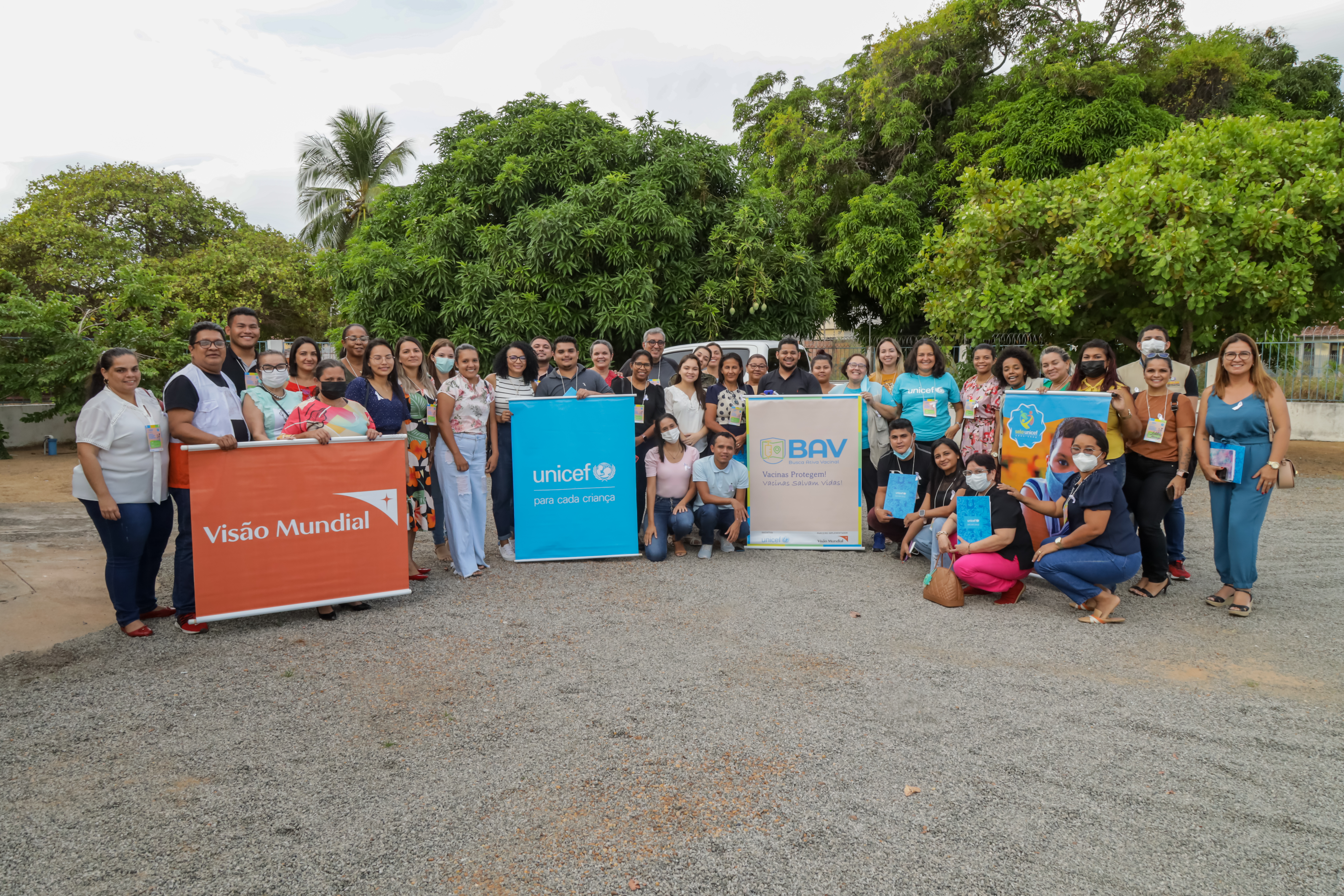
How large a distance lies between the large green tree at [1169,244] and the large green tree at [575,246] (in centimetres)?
328

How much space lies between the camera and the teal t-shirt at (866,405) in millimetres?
6863

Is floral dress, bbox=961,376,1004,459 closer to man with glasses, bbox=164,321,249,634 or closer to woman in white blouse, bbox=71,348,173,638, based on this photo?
man with glasses, bbox=164,321,249,634

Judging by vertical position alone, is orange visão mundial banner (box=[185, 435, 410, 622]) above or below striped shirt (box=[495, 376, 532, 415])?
below

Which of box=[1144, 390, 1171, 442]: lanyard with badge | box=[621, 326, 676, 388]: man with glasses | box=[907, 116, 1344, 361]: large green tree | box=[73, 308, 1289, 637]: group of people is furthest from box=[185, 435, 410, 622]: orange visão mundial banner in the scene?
box=[907, 116, 1344, 361]: large green tree

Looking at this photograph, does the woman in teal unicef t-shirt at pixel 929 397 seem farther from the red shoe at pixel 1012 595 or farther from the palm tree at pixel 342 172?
the palm tree at pixel 342 172

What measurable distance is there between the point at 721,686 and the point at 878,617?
158 centimetres

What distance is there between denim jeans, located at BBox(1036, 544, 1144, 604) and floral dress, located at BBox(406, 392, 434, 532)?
442cm

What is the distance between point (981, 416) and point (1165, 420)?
1331mm

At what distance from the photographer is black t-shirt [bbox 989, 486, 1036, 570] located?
523 cm

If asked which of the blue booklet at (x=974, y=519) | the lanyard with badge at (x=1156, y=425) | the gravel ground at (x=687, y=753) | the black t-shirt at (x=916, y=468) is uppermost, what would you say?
the lanyard with badge at (x=1156, y=425)

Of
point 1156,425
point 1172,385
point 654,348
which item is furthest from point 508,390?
point 1172,385

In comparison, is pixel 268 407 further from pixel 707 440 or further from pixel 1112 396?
pixel 1112 396

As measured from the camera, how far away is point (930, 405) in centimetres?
658

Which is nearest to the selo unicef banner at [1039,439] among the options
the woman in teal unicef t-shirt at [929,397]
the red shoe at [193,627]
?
the woman in teal unicef t-shirt at [929,397]
